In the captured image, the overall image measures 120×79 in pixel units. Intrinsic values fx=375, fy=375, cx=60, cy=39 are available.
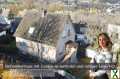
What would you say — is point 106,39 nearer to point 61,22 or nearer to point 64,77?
point 64,77

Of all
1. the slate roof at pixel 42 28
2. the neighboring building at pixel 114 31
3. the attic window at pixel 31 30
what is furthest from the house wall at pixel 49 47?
the neighboring building at pixel 114 31

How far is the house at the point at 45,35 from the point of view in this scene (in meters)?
12.1

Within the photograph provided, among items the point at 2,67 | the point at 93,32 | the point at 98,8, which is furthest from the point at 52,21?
the point at 2,67

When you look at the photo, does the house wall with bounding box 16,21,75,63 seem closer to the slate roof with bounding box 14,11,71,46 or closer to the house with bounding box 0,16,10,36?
the slate roof with bounding box 14,11,71,46

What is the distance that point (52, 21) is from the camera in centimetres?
1279

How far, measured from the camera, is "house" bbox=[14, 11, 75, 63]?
12078mm

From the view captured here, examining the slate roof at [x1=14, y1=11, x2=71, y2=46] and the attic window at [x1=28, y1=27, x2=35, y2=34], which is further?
the attic window at [x1=28, y1=27, x2=35, y2=34]

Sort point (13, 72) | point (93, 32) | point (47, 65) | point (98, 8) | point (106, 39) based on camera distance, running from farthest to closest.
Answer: point (98, 8)
point (93, 32)
point (13, 72)
point (47, 65)
point (106, 39)

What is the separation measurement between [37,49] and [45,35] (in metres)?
0.65

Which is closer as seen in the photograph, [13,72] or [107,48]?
[107,48]

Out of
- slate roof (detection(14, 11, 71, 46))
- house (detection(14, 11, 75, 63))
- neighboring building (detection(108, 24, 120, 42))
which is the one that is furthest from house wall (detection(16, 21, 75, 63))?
Result: neighboring building (detection(108, 24, 120, 42))

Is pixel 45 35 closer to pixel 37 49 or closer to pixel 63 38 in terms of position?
pixel 37 49

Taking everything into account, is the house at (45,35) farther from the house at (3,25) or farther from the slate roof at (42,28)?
the house at (3,25)

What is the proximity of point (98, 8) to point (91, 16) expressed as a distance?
9.07 ft
